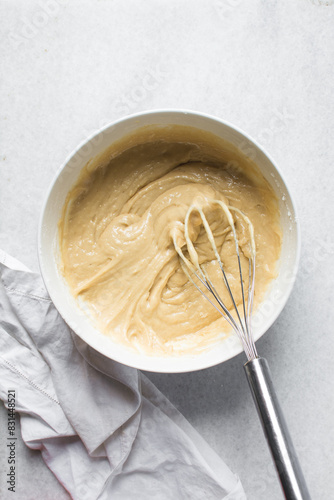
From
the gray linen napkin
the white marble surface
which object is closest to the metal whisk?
the white marble surface

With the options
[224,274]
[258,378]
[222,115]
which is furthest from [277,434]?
[222,115]

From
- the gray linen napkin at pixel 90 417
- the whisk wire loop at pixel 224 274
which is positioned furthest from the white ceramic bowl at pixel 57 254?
the gray linen napkin at pixel 90 417

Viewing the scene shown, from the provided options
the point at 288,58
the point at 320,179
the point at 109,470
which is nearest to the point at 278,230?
the point at 320,179

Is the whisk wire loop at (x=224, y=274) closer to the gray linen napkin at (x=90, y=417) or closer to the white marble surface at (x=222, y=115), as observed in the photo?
the white marble surface at (x=222, y=115)

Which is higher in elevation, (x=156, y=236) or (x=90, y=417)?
(x=156, y=236)

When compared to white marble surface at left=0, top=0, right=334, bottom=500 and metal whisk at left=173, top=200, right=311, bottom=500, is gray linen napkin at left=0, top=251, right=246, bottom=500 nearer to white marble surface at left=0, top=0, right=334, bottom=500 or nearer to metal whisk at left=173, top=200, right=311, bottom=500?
white marble surface at left=0, top=0, right=334, bottom=500

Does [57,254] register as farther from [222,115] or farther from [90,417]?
[222,115]

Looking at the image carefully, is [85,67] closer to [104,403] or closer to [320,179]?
[320,179]
